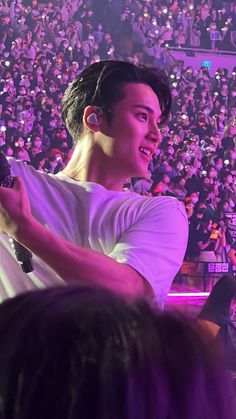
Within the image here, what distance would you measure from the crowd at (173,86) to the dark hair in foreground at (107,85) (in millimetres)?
4079

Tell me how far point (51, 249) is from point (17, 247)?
85 mm

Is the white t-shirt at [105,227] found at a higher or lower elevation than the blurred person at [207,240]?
higher

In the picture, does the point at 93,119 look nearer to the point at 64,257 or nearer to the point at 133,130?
the point at 133,130

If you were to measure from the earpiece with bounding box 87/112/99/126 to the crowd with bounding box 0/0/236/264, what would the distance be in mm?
4116

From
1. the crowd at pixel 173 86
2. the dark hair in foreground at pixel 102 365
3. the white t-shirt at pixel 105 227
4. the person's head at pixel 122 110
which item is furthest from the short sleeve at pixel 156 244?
the crowd at pixel 173 86

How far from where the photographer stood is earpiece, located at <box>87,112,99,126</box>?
1155 mm

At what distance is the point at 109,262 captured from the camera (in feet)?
2.91

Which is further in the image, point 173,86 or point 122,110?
point 173,86

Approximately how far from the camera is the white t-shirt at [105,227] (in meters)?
0.97

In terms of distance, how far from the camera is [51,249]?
86 cm

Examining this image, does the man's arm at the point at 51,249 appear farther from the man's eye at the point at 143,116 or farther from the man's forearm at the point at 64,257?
the man's eye at the point at 143,116

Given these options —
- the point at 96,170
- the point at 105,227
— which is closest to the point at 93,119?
the point at 96,170

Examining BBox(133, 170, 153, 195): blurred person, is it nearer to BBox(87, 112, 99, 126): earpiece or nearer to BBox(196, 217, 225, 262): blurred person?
BBox(196, 217, 225, 262): blurred person

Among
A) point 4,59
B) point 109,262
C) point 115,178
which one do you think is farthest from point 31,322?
point 4,59
